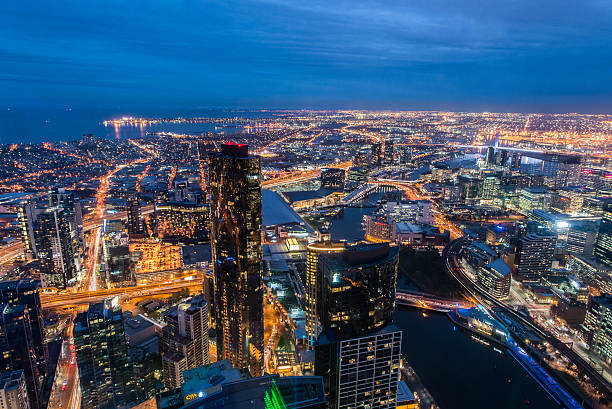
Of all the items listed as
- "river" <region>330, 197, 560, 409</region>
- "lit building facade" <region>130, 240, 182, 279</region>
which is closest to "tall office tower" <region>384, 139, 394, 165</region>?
"lit building facade" <region>130, 240, 182, 279</region>

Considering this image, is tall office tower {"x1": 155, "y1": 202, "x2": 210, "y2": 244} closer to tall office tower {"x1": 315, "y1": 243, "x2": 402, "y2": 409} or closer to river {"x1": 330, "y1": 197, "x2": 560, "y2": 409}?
river {"x1": 330, "y1": 197, "x2": 560, "y2": 409}

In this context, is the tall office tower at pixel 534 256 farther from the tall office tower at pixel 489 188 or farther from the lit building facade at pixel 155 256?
the lit building facade at pixel 155 256

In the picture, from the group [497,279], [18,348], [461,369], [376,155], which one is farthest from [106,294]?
[376,155]

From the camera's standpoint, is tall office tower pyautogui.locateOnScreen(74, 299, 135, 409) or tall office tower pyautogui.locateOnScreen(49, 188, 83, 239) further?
tall office tower pyautogui.locateOnScreen(49, 188, 83, 239)

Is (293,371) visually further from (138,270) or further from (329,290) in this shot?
(138,270)

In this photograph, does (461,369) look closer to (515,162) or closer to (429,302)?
(429,302)
